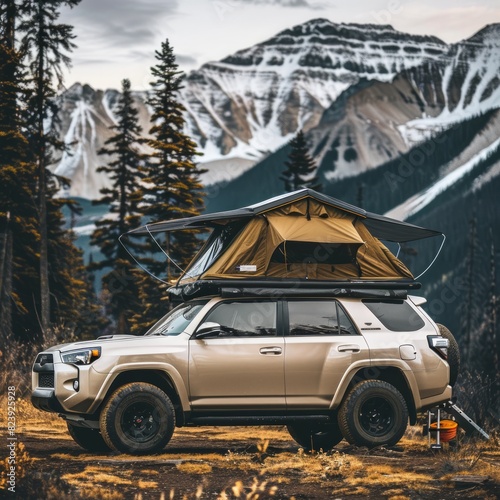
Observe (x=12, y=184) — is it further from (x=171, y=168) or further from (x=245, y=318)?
(x=245, y=318)

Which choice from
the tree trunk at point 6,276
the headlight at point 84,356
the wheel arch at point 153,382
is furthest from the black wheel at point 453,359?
the tree trunk at point 6,276

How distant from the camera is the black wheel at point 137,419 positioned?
11.5 m

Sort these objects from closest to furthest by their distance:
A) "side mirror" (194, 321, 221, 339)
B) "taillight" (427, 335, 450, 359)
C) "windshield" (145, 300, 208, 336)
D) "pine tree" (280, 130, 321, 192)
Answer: "side mirror" (194, 321, 221, 339) < "windshield" (145, 300, 208, 336) < "taillight" (427, 335, 450, 359) < "pine tree" (280, 130, 321, 192)

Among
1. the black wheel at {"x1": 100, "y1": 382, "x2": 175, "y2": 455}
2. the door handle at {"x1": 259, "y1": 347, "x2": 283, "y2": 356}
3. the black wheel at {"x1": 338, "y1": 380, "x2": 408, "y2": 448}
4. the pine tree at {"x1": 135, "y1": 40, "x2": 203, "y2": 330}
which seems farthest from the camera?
the pine tree at {"x1": 135, "y1": 40, "x2": 203, "y2": 330}

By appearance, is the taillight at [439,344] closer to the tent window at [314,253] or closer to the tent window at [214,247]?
the tent window at [314,253]

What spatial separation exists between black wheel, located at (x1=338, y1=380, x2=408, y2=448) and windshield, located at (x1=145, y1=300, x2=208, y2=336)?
2.16 meters

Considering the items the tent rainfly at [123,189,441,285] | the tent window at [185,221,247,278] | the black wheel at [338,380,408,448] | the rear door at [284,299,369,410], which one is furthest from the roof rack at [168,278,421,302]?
the black wheel at [338,380,408,448]

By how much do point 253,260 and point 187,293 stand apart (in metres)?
1.02

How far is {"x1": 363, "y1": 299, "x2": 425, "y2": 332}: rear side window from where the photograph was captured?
42.1 feet

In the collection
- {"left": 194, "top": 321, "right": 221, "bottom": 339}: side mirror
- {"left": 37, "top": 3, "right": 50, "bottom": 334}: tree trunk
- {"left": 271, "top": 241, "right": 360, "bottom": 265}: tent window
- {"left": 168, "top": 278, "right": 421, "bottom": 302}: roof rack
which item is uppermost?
{"left": 37, "top": 3, "right": 50, "bottom": 334}: tree trunk

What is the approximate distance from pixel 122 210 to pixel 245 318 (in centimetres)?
4137

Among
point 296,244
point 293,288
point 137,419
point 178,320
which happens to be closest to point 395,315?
point 293,288

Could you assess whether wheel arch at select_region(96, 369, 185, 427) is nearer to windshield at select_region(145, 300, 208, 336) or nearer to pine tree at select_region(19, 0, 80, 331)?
windshield at select_region(145, 300, 208, 336)

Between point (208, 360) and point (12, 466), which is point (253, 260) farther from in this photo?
point (12, 466)
